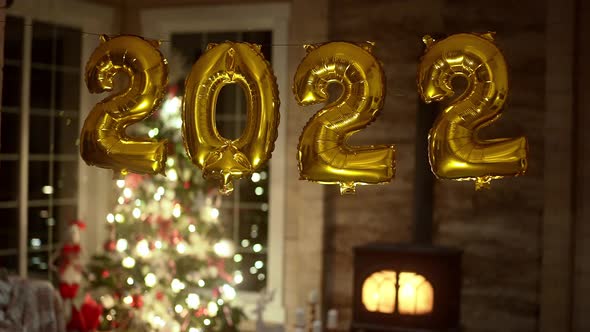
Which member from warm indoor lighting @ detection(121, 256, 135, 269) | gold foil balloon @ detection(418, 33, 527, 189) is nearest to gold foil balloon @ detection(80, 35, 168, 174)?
gold foil balloon @ detection(418, 33, 527, 189)

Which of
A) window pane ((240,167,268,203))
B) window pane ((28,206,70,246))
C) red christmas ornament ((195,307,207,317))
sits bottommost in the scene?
red christmas ornament ((195,307,207,317))

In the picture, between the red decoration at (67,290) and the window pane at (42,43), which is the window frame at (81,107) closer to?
the window pane at (42,43)

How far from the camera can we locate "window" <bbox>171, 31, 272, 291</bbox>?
7.23 meters

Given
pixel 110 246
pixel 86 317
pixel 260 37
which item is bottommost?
pixel 86 317

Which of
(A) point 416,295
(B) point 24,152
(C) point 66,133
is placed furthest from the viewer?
(C) point 66,133

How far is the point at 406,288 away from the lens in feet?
19.1

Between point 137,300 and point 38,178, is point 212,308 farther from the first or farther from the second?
point 38,178

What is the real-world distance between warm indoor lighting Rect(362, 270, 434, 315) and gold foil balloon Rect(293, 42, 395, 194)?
10.1 feet

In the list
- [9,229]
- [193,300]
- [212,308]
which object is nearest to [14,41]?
[9,229]

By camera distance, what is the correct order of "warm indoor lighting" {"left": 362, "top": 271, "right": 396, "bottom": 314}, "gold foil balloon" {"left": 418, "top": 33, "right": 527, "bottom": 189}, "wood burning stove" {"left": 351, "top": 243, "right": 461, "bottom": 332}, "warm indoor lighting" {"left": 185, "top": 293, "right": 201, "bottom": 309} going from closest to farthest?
"gold foil balloon" {"left": 418, "top": 33, "right": 527, "bottom": 189} < "wood burning stove" {"left": 351, "top": 243, "right": 461, "bottom": 332} < "warm indoor lighting" {"left": 362, "top": 271, "right": 396, "bottom": 314} < "warm indoor lighting" {"left": 185, "top": 293, "right": 201, "bottom": 309}

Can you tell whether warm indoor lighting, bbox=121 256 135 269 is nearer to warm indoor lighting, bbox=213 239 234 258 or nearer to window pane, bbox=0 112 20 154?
warm indoor lighting, bbox=213 239 234 258

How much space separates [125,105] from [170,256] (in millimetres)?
3771

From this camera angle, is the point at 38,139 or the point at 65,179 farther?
the point at 65,179

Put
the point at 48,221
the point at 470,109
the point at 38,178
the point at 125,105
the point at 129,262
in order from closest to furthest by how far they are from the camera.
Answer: the point at 470,109
the point at 125,105
the point at 129,262
the point at 38,178
the point at 48,221
